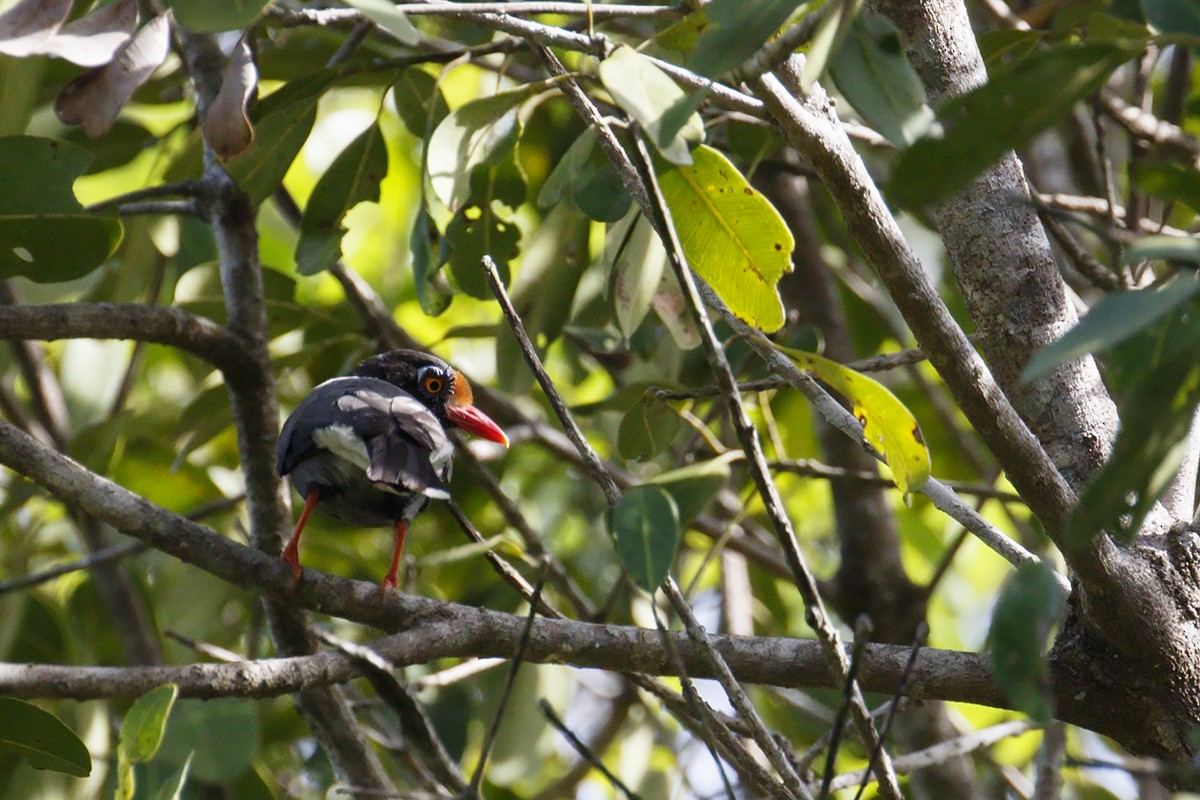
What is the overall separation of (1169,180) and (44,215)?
2.24 metres

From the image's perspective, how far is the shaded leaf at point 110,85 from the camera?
215 cm

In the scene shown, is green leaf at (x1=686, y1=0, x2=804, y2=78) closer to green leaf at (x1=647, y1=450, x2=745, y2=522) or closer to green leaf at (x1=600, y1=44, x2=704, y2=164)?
green leaf at (x1=600, y1=44, x2=704, y2=164)

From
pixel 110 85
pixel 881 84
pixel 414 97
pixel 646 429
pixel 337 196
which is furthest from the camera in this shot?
pixel 414 97

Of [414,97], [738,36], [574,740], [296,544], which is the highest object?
[414,97]

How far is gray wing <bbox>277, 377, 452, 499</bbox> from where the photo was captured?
281 centimetres

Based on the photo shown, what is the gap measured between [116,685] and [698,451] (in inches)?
89.2

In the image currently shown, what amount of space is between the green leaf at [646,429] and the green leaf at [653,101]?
966 mm

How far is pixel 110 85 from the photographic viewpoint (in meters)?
2.17

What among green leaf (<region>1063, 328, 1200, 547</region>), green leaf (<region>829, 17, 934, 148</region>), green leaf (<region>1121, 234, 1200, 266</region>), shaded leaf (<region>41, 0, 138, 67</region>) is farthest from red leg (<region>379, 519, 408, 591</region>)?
green leaf (<region>1121, 234, 1200, 266</region>)

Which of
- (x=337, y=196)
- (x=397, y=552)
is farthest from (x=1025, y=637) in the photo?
A: (x=337, y=196)

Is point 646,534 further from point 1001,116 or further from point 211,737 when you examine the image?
point 211,737

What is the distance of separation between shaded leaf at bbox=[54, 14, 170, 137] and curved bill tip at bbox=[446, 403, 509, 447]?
1.81 meters

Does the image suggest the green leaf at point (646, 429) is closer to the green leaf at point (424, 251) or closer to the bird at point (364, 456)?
the bird at point (364, 456)

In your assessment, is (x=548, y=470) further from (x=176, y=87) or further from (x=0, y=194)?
(x=0, y=194)
